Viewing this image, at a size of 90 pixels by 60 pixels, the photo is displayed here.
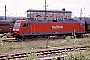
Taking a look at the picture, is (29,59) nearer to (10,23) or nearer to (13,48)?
(13,48)

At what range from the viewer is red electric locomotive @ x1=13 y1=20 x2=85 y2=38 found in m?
29.2

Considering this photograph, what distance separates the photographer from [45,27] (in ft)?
103

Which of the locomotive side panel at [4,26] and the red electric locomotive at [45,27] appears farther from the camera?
the locomotive side panel at [4,26]

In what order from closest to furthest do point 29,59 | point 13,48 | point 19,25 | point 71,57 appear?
point 29,59 < point 71,57 < point 13,48 < point 19,25

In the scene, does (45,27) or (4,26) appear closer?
(45,27)

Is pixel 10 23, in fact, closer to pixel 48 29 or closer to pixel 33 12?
pixel 48 29

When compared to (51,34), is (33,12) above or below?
above

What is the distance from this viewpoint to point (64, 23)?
33531 millimetres

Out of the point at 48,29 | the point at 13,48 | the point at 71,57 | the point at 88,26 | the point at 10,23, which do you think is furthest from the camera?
the point at 88,26

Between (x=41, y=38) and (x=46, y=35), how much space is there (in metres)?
1.40

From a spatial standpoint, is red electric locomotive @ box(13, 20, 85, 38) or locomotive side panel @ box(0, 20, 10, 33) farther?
locomotive side panel @ box(0, 20, 10, 33)

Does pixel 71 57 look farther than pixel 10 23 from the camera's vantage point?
No

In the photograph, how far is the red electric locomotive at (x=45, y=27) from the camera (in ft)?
95.8

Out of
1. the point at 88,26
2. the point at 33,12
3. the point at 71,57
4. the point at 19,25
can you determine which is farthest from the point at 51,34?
the point at 33,12
